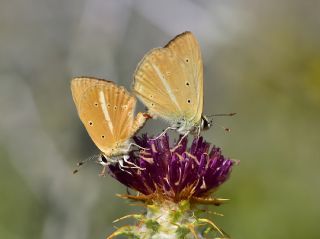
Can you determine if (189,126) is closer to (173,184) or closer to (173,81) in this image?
(173,81)

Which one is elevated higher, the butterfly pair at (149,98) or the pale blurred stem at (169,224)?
the butterfly pair at (149,98)

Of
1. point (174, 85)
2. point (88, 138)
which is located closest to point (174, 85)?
point (174, 85)

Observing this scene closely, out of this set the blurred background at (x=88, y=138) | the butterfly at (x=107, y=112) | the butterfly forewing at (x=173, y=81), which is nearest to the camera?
the butterfly at (x=107, y=112)

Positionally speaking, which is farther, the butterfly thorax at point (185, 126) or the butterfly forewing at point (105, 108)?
the butterfly thorax at point (185, 126)

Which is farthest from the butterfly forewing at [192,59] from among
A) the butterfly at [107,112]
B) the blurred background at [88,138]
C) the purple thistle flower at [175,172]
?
the blurred background at [88,138]

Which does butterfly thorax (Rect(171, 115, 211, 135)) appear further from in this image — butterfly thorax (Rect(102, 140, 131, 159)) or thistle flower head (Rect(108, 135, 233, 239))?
butterfly thorax (Rect(102, 140, 131, 159))

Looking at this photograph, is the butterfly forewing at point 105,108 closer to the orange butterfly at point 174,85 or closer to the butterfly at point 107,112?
the butterfly at point 107,112

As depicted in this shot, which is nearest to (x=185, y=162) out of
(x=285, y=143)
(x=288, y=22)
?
(x=285, y=143)
